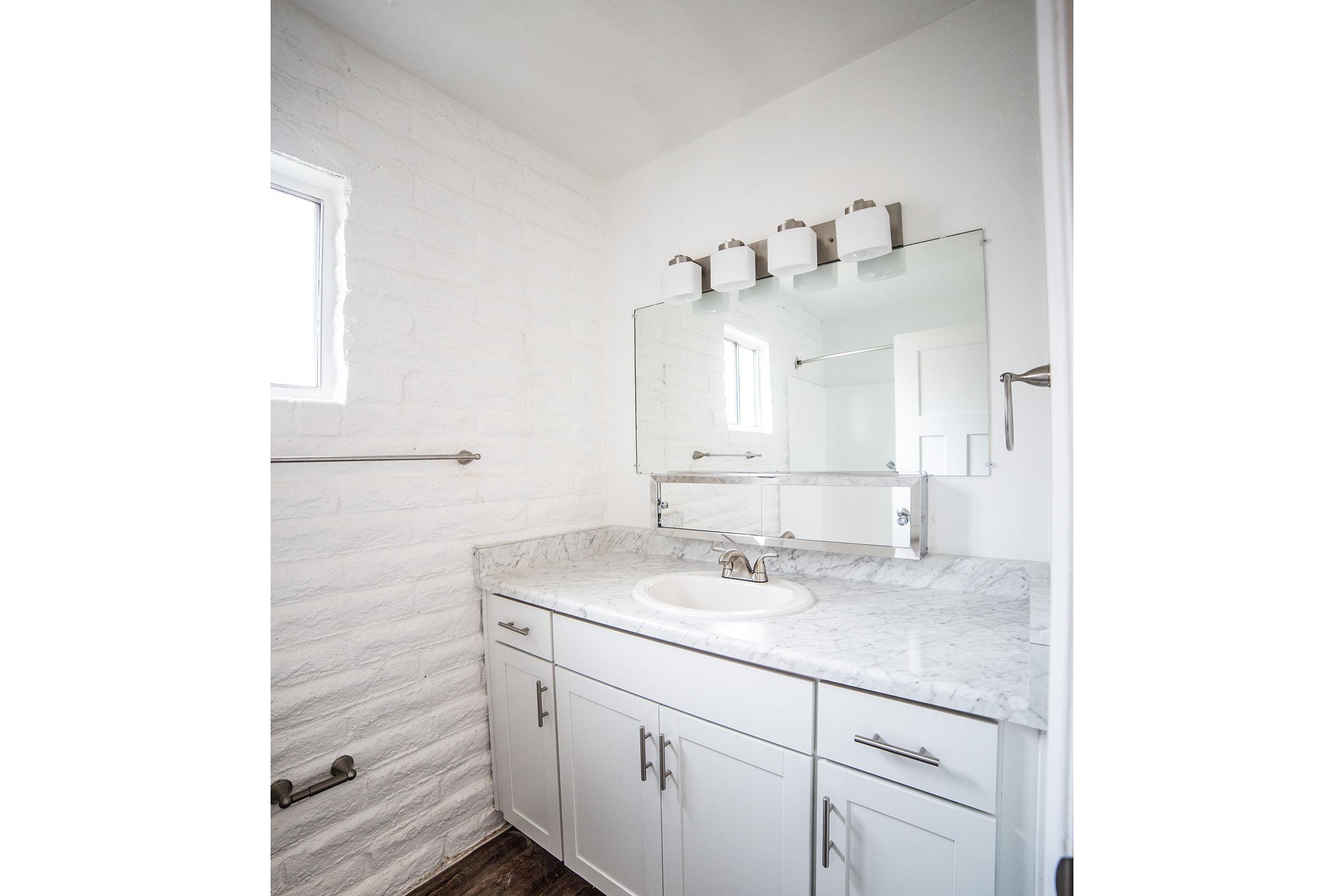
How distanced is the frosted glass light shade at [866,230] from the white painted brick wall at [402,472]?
1049 millimetres

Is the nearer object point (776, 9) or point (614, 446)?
point (776, 9)

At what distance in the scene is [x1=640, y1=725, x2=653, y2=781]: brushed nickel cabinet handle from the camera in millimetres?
1220

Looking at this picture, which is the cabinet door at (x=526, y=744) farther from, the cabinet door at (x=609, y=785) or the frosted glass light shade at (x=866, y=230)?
the frosted glass light shade at (x=866, y=230)

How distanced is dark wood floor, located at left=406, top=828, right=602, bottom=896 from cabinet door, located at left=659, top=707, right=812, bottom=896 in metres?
0.39

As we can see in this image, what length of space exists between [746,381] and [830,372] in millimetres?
292

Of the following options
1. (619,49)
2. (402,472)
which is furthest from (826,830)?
(619,49)

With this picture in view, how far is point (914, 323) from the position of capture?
1.42m

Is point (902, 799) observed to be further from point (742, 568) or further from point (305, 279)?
point (305, 279)

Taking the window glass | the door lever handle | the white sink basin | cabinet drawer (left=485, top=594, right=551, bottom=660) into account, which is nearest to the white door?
the door lever handle

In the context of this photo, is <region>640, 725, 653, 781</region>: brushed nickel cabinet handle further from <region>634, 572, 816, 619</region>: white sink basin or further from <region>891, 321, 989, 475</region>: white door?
<region>891, 321, 989, 475</region>: white door

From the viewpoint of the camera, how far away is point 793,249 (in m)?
1.56
